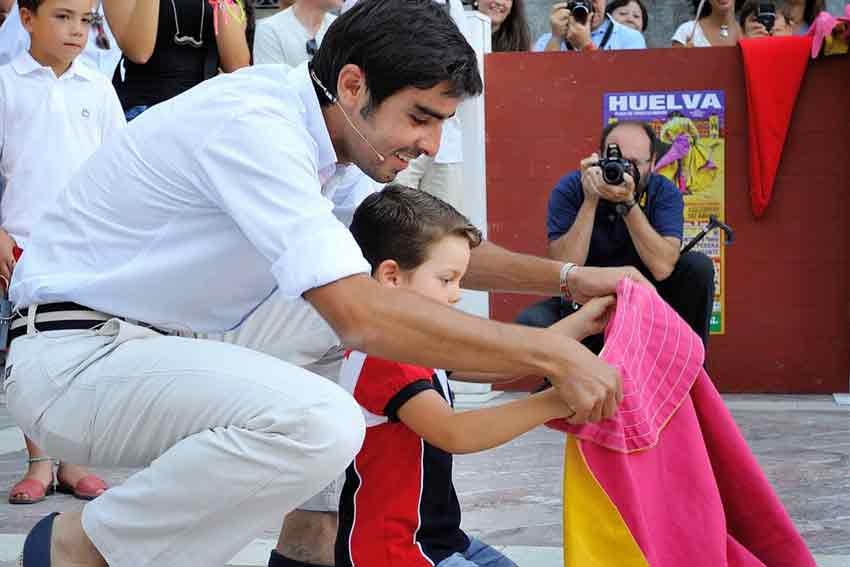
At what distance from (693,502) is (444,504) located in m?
0.55

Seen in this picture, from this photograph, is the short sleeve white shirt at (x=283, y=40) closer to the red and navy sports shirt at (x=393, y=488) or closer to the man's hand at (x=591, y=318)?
the man's hand at (x=591, y=318)

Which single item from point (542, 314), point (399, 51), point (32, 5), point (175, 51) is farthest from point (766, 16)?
point (399, 51)

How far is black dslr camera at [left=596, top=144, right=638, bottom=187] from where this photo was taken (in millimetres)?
5262

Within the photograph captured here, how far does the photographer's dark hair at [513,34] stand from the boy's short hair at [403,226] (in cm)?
408

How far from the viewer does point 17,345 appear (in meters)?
2.84

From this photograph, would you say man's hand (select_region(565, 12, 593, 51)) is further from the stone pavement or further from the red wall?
the stone pavement

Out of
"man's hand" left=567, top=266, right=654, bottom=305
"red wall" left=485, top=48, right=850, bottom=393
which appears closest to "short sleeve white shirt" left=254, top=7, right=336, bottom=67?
"red wall" left=485, top=48, right=850, bottom=393

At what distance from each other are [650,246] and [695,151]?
3.58 feet

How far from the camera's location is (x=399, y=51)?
8.60ft

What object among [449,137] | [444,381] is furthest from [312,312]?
[449,137]

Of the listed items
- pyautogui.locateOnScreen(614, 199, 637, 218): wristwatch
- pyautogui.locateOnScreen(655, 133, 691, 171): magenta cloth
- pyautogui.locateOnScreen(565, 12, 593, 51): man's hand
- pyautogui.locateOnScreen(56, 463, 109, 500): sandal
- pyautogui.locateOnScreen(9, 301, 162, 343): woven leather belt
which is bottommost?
pyautogui.locateOnScreen(56, 463, 109, 500): sandal

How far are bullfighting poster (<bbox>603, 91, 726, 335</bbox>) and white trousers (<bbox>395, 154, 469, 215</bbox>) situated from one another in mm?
884

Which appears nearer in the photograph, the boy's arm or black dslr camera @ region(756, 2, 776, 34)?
the boy's arm

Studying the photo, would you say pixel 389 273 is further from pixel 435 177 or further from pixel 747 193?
pixel 747 193
